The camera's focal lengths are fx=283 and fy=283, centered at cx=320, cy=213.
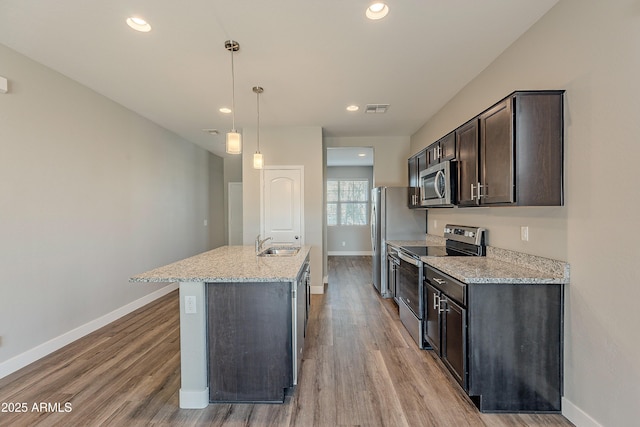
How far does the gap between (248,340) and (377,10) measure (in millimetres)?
2486

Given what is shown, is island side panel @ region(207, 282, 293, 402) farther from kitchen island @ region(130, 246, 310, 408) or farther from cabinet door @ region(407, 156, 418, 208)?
cabinet door @ region(407, 156, 418, 208)

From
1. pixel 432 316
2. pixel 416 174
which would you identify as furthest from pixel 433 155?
pixel 432 316

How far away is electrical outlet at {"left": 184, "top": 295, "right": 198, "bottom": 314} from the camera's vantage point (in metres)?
2.00

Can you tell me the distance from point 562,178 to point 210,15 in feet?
8.77

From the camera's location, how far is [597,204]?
1.66m

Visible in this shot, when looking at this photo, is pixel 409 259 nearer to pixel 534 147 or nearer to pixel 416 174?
pixel 416 174

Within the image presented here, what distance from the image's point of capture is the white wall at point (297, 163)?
4707 millimetres

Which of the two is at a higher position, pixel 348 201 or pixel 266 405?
pixel 348 201

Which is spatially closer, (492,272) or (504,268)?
(492,272)

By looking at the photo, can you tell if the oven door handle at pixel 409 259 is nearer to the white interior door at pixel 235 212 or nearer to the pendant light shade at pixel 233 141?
the pendant light shade at pixel 233 141

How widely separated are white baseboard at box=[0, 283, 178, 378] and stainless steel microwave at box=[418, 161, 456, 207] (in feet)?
13.6

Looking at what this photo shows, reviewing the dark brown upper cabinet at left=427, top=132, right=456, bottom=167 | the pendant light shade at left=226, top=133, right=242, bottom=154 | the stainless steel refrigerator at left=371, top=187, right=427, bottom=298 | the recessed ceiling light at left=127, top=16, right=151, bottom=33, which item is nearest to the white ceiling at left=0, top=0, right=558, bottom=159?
the recessed ceiling light at left=127, top=16, right=151, bottom=33

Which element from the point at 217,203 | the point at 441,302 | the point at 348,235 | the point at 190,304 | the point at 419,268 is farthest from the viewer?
the point at 348,235

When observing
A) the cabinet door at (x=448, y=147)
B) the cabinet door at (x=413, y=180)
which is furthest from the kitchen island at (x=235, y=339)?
the cabinet door at (x=413, y=180)
